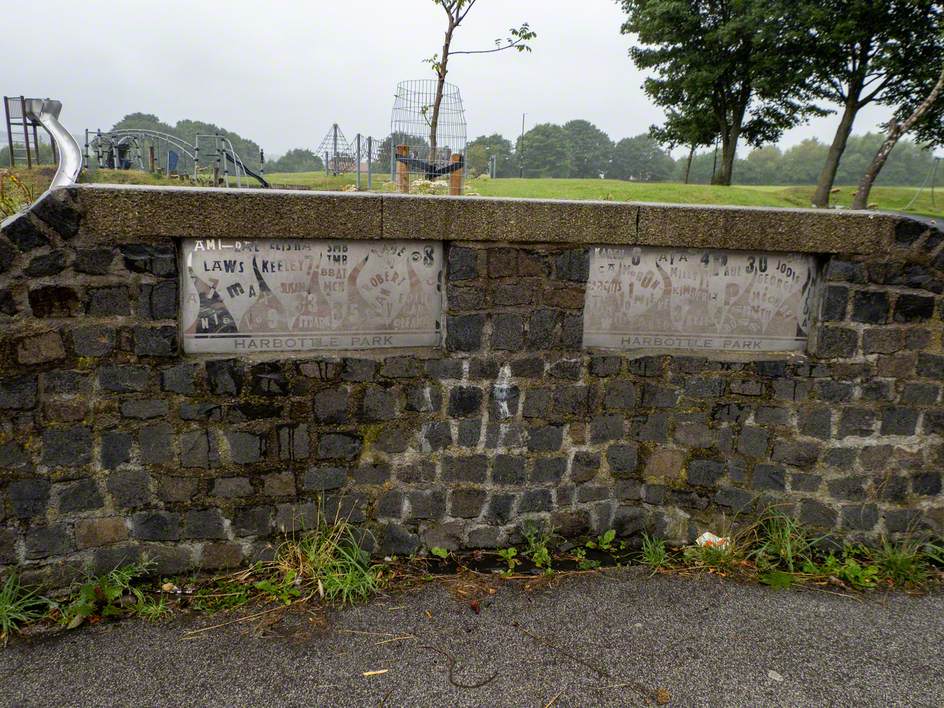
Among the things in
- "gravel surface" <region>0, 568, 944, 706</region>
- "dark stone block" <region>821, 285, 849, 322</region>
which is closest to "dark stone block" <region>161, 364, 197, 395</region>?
"gravel surface" <region>0, 568, 944, 706</region>

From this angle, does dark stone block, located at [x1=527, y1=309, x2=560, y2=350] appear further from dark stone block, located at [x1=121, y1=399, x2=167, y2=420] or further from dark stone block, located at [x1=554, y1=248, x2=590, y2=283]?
dark stone block, located at [x1=121, y1=399, x2=167, y2=420]

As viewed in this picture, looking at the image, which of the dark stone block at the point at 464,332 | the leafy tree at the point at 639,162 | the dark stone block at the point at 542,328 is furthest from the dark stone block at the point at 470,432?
the leafy tree at the point at 639,162

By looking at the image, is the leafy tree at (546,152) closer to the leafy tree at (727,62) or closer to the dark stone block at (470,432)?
the leafy tree at (727,62)

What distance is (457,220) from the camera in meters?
3.09

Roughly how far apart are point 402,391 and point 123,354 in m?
1.29

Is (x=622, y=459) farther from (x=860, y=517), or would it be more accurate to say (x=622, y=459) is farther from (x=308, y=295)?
(x=308, y=295)

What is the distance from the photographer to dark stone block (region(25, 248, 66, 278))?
2689 mm

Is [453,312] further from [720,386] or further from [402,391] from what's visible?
[720,386]

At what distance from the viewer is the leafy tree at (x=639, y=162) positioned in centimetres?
7706

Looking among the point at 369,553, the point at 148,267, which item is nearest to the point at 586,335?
the point at 369,553

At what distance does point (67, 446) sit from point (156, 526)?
55 centimetres

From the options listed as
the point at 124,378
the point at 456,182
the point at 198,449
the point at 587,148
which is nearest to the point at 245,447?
the point at 198,449

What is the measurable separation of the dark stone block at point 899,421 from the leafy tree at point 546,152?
7094cm

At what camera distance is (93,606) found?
9.34 ft
